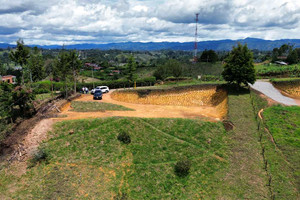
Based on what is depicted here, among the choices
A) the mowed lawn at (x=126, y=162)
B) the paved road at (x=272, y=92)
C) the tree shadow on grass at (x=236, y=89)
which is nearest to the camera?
the mowed lawn at (x=126, y=162)

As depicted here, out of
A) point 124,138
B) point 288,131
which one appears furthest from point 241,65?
point 124,138

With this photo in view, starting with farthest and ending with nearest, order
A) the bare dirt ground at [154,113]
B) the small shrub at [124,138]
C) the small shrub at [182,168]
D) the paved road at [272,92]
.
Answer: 1. the paved road at [272,92]
2. the bare dirt ground at [154,113]
3. the small shrub at [124,138]
4. the small shrub at [182,168]

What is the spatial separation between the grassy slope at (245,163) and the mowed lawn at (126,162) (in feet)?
3.29

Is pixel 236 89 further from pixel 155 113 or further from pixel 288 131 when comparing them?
pixel 155 113

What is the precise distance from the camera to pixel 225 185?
1983 centimetres

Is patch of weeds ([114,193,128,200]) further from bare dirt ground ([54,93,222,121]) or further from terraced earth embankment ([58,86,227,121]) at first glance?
terraced earth embankment ([58,86,227,121])

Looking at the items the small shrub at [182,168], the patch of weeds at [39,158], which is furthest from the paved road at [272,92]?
the patch of weeds at [39,158]

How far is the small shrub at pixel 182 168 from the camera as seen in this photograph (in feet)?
68.4

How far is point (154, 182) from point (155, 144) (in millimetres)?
5078

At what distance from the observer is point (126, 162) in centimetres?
2227

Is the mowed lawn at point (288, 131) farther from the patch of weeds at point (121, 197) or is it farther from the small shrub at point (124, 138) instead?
the small shrub at point (124, 138)

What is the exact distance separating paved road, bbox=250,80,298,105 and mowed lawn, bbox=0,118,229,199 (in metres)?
15.7

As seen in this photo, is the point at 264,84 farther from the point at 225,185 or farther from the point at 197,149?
the point at 225,185

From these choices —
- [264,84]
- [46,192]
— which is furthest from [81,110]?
[264,84]
